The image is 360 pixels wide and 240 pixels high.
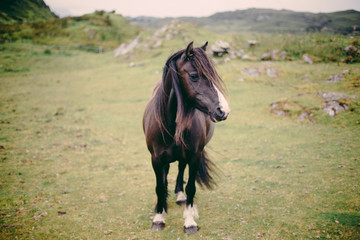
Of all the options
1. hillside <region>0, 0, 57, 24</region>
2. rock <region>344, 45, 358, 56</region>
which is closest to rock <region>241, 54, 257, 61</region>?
rock <region>344, 45, 358, 56</region>

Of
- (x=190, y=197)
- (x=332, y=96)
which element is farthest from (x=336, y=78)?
(x=190, y=197)

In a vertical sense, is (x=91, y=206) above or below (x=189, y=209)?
below

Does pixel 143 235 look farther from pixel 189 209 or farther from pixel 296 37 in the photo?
pixel 296 37

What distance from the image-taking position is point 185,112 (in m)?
2.88

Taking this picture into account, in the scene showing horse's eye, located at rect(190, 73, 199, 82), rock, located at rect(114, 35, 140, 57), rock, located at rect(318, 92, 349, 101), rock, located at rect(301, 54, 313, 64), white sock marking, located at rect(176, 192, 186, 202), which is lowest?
white sock marking, located at rect(176, 192, 186, 202)

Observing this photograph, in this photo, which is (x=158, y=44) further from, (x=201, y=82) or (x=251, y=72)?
(x=201, y=82)

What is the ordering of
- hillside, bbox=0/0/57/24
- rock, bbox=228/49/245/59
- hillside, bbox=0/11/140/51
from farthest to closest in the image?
hillside, bbox=0/11/140/51, rock, bbox=228/49/245/59, hillside, bbox=0/0/57/24

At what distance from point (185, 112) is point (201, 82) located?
48 centimetres

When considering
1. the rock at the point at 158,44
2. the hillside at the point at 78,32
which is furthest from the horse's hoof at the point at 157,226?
the hillside at the point at 78,32

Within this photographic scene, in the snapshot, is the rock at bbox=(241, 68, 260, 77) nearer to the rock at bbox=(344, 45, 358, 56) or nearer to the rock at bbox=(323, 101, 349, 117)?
the rock at bbox=(344, 45, 358, 56)

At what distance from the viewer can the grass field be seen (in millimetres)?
3592

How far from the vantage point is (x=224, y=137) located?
8281mm

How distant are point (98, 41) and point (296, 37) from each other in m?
32.6

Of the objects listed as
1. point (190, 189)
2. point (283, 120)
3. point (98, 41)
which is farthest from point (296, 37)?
point (98, 41)
